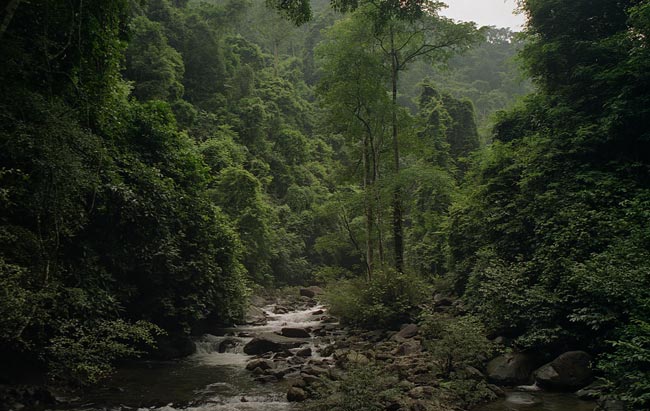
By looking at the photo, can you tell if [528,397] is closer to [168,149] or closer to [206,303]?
[206,303]

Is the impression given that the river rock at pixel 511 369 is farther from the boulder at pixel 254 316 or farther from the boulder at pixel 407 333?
the boulder at pixel 254 316

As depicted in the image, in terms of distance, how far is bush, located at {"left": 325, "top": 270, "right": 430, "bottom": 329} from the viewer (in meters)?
15.0

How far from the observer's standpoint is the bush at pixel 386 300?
1502 centimetres

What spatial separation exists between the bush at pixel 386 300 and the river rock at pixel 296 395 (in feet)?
20.8

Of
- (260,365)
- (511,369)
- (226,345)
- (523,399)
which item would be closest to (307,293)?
(226,345)

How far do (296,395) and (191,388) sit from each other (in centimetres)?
292

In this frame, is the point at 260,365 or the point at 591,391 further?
the point at 260,365

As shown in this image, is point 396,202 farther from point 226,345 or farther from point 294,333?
point 226,345

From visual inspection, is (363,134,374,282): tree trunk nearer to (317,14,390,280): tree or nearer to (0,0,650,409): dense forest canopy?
(317,14,390,280): tree

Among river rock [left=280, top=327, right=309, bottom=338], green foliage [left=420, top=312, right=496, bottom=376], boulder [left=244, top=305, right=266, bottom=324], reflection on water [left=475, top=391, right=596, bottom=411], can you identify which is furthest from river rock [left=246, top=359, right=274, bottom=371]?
boulder [left=244, top=305, right=266, bottom=324]

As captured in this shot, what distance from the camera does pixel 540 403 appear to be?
7895 mm

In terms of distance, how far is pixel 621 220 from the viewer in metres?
9.32

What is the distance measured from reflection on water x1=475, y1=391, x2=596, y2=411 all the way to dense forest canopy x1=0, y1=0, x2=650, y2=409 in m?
0.80

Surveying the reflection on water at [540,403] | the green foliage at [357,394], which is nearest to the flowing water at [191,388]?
the green foliage at [357,394]
